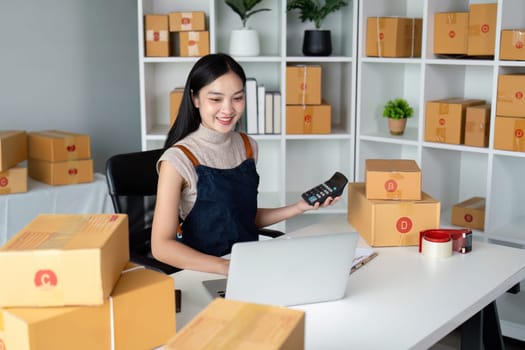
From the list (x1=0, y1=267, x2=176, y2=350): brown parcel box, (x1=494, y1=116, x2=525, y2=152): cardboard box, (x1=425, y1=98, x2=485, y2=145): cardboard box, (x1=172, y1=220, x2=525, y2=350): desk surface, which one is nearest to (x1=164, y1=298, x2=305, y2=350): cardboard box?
(x1=0, y1=267, x2=176, y2=350): brown parcel box

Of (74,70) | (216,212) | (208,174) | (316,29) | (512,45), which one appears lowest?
(216,212)

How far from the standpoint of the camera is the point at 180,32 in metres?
3.74

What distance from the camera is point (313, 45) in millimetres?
3775

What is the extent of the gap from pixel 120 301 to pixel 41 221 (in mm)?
319

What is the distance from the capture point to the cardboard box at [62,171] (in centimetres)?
365

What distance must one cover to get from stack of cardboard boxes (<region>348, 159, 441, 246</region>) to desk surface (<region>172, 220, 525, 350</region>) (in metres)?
0.06

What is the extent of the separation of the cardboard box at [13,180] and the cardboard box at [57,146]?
Result: 0.64 ft

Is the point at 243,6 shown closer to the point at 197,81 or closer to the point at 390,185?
the point at 197,81

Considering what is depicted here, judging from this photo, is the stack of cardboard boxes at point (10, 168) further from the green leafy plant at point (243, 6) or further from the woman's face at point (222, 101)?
the woman's face at point (222, 101)

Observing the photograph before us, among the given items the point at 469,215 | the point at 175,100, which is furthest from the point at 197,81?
the point at 469,215

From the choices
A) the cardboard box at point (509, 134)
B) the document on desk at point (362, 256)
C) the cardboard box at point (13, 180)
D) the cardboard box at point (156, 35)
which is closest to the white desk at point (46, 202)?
the cardboard box at point (13, 180)

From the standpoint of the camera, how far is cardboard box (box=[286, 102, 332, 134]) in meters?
3.78

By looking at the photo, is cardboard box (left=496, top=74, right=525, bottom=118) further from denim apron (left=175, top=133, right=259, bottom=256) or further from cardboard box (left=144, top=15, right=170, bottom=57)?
→ cardboard box (left=144, top=15, right=170, bottom=57)

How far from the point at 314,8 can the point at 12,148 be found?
5.55 feet
